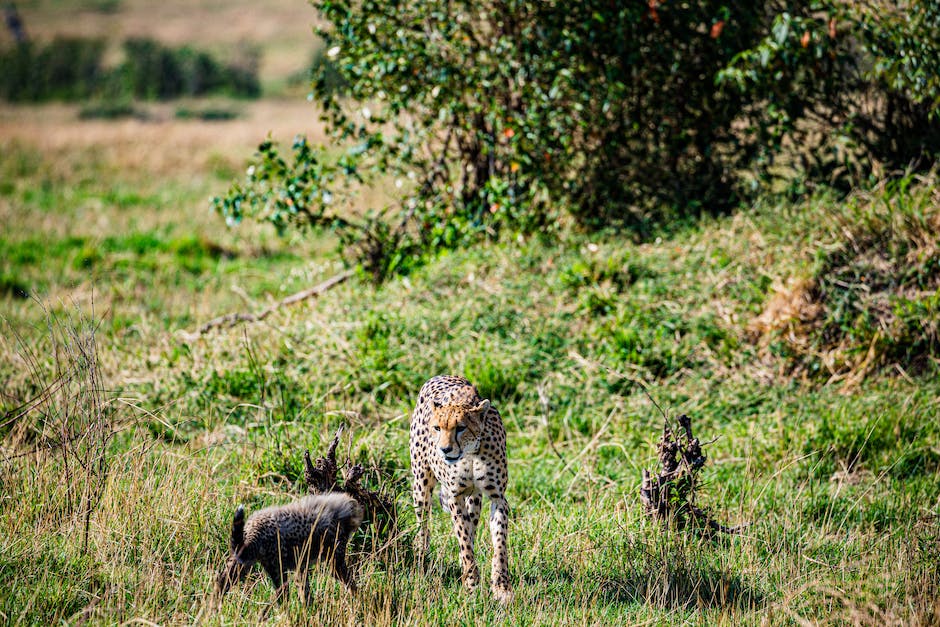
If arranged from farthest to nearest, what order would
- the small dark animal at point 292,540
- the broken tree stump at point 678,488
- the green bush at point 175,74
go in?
the green bush at point 175,74 → the broken tree stump at point 678,488 → the small dark animal at point 292,540

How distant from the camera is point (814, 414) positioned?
5.95 meters

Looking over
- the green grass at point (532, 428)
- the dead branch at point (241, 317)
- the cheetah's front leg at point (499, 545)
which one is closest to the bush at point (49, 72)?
the green grass at point (532, 428)

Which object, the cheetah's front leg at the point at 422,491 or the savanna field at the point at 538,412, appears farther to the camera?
the cheetah's front leg at the point at 422,491

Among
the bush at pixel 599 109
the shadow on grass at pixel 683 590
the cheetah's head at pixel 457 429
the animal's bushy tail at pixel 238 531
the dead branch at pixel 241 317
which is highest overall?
the bush at pixel 599 109

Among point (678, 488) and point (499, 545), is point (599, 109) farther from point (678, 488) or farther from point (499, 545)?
point (499, 545)

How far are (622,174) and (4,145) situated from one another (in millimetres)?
15618

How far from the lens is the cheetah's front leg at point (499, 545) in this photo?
3832 millimetres

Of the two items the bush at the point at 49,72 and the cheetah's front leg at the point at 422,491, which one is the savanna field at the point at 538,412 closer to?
the cheetah's front leg at the point at 422,491

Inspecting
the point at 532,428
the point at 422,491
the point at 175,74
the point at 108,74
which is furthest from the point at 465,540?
the point at 108,74

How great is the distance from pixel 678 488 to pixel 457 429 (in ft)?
4.72

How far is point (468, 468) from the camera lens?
12.7ft

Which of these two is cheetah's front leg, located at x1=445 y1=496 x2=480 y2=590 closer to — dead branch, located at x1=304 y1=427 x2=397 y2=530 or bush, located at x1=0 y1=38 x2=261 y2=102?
dead branch, located at x1=304 y1=427 x2=397 y2=530

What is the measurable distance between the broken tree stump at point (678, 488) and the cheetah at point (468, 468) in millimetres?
929

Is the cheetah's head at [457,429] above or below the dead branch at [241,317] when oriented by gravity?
above
